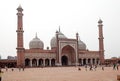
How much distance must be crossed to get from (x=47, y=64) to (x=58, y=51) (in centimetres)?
330

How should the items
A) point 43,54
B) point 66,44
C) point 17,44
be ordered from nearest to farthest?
point 17,44 < point 43,54 < point 66,44

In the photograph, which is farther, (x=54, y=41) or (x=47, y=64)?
(x=54, y=41)

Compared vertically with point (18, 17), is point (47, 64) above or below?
below

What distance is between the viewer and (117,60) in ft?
182

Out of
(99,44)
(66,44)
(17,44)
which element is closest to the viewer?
(17,44)

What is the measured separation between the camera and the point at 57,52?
154 feet

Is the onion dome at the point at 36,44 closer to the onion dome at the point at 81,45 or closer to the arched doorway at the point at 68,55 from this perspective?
the arched doorway at the point at 68,55

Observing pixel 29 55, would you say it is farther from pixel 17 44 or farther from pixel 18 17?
pixel 18 17

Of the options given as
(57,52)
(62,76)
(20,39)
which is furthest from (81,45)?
(62,76)

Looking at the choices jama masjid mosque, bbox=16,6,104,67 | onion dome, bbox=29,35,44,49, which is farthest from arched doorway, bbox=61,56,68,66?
onion dome, bbox=29,35,44,49

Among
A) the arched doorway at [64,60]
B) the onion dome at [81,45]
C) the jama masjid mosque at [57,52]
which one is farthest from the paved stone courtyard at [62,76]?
the onion dome at [81,45]

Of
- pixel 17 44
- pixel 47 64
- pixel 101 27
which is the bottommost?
pixel 47 64

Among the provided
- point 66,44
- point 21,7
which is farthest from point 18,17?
point 66,44

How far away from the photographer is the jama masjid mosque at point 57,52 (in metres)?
43.1
